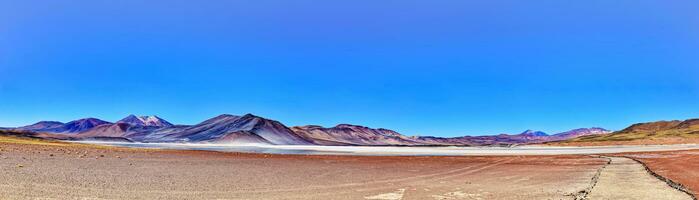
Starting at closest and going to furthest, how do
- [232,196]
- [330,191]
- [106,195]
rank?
[106,195] < [232,196] < [330,191]

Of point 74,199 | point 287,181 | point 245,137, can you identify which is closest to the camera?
point 74,199

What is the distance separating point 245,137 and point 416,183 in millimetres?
175942

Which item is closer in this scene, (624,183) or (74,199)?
(74,199)

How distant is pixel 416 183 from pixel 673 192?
1016 cm

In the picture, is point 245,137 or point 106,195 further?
point 245,137

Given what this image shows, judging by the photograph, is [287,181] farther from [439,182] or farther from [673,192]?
[673,192]

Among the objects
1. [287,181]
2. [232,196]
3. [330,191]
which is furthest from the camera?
[287,181]

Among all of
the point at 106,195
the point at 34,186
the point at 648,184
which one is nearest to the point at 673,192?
the point at 648,184

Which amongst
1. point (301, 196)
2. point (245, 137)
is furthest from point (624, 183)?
point (245, 137)

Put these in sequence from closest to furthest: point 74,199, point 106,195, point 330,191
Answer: point 74,199 → point 106,195 → point 330,191

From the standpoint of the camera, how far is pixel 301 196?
1606 cm

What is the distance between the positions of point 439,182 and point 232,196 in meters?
10.9

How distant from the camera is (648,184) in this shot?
21531mm

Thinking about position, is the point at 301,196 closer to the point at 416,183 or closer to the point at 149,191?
the point at 149,191
